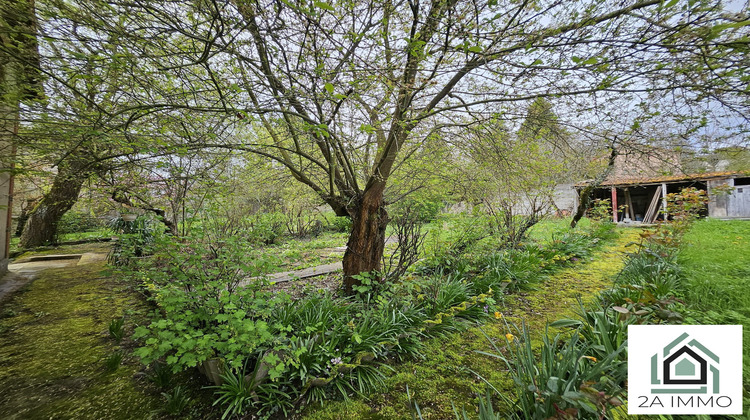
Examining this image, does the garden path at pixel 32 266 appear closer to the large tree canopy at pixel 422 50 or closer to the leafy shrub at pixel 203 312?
the leafy shrub at pixel 203 312

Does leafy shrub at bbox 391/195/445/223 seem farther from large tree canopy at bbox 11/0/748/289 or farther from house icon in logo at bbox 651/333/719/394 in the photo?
house icon in logo at bbox 651/333/719/394

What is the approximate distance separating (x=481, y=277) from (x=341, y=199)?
250 cm

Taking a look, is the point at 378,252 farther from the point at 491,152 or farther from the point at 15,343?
the point at 15,343

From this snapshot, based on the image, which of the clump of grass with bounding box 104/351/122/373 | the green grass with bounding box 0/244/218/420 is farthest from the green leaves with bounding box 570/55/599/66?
the clump of grass with bounding box 104/351/122/373

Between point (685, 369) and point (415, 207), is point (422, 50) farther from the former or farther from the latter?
point (685, 369)

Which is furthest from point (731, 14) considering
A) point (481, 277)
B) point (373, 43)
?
point (481, 277)

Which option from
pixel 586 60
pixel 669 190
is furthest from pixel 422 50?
pixel 669 190

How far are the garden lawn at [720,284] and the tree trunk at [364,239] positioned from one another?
3.17 m

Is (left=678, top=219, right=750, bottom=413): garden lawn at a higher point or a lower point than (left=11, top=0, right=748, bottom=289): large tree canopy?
lower

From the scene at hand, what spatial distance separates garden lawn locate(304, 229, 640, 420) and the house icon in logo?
79cm
